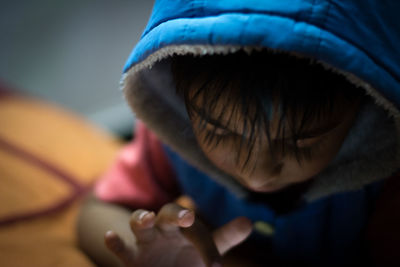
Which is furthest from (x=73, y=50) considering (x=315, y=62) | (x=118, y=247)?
(x=315, y=62)

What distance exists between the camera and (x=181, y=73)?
18.4 inches

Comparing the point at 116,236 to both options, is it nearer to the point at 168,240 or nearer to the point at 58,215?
the point at 168,240

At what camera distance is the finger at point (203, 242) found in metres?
0.47

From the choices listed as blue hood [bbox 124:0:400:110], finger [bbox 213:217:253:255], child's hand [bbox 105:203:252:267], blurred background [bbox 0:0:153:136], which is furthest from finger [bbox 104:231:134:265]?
blurred background [bbox 0:0:153:136]

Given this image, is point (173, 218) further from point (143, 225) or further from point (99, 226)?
point (99, 226)

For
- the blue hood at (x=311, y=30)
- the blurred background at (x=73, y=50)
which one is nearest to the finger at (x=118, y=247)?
the blue hood at (x=311, y=30)

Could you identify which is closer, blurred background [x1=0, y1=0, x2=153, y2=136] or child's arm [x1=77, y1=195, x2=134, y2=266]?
child's arm [x1=77, y1=195, x2=134, y2=266]

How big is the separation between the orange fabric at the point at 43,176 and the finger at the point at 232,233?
0.22 m

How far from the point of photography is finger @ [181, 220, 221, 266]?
0.47 metres

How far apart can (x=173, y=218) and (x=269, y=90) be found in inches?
7.0

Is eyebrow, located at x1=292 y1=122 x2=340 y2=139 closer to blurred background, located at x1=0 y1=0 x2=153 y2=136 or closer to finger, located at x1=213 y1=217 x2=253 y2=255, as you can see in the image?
finger, located at x1=213 y1=217 x2=253 y2=255

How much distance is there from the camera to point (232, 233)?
19.1 inches

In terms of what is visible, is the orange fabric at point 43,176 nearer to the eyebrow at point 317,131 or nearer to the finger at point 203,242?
the finger at point 203,242

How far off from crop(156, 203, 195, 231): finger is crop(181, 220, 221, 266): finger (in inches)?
0.7
